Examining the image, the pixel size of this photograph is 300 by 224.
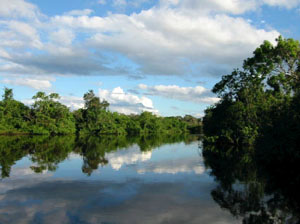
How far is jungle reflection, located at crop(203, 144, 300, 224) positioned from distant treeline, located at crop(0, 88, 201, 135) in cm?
6619

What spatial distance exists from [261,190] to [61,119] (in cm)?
7718

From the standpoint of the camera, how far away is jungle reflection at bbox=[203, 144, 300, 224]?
33.7 feet

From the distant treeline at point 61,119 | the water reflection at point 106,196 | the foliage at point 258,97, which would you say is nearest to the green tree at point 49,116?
the distant treeline at point 61,119

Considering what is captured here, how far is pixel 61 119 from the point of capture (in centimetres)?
8388

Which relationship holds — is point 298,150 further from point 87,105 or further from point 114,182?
point 87,105

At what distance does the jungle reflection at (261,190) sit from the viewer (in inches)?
404

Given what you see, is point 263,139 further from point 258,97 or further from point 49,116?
point 49,116

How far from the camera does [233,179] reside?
17.0 metres

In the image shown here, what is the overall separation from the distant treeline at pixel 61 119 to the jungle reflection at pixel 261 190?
66.2 meters

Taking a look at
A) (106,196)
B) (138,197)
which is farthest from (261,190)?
(106,196)

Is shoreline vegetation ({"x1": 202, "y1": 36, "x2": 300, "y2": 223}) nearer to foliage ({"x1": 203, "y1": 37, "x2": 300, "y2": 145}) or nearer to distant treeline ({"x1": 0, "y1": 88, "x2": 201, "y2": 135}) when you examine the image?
foliage ({"x1": 203, "y1": 37, "x2": 300, "y2": 145})

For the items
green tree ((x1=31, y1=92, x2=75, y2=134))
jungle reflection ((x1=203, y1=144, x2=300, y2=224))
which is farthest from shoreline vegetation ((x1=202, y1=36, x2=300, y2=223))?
green tree ((x1=31, y1=92, x2=75, y2=134))

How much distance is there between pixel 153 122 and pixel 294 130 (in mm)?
102487

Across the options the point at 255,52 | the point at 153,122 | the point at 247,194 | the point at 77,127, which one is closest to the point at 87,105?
the point at 77,127
